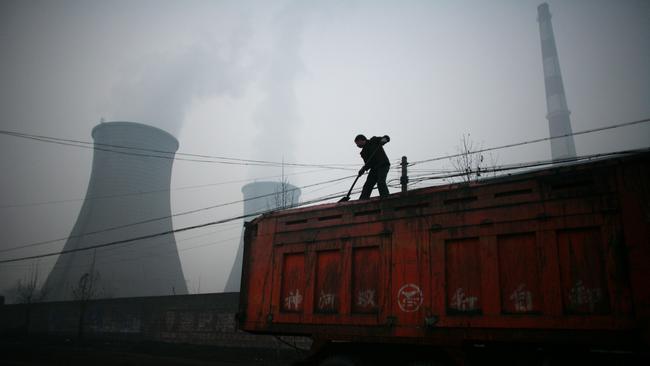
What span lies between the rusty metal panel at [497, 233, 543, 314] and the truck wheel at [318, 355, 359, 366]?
1.86m

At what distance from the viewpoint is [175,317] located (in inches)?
747

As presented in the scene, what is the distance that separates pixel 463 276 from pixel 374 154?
9.56ft

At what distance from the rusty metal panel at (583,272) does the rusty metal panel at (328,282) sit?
97.7 inches

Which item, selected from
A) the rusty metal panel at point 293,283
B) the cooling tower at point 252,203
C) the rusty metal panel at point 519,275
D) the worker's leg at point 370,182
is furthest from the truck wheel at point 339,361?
the cooling tower at point 252,203

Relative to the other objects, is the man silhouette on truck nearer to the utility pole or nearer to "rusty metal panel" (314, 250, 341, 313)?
"rusty metal panel" (314, 250, 341, 313)

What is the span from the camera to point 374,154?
22.2 ft

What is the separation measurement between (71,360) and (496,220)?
49.1 feet

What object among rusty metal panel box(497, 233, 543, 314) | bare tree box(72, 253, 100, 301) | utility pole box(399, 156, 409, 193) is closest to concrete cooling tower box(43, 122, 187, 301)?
bare tree box(72, 253, 100, 301)

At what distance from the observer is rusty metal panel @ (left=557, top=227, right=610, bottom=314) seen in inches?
145

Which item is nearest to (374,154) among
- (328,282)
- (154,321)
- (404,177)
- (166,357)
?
(328,282)

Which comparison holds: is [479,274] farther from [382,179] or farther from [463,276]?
[382,179]

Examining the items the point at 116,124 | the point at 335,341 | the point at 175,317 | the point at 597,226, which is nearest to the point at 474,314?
the point at 597,226

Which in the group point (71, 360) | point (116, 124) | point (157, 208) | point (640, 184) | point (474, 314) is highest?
point (116, 124)

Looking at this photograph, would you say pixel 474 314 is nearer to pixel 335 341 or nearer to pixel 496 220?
pixel 496 220
